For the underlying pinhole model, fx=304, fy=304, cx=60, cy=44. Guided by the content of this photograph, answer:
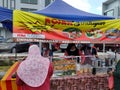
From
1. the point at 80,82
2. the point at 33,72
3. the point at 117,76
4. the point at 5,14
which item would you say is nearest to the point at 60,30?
the point at 5,14

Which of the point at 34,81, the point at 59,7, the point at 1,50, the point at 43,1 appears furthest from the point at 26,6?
the point at 34,81

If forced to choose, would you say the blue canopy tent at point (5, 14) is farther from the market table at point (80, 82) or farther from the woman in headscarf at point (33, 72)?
the woman in headscarf at point (33, 72)

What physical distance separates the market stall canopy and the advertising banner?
0.96 feet

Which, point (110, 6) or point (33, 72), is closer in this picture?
point (33, 72)

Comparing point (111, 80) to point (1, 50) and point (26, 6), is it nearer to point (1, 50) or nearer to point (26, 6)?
point (1, 50)

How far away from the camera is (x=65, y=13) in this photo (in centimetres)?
845

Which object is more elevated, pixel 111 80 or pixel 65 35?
pixel 65 35

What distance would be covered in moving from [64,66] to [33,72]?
7.26 ft

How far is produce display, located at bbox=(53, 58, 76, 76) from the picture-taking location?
25.3 ft

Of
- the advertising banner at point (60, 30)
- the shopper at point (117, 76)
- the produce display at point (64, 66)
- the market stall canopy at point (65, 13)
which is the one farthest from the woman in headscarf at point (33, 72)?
the market stall canopy at point (65, 13)

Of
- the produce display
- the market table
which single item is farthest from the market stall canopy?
the market table

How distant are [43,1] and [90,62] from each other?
49658 millimetres

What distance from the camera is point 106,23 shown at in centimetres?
802

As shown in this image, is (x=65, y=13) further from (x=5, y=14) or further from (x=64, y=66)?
(x=5, y=14)
